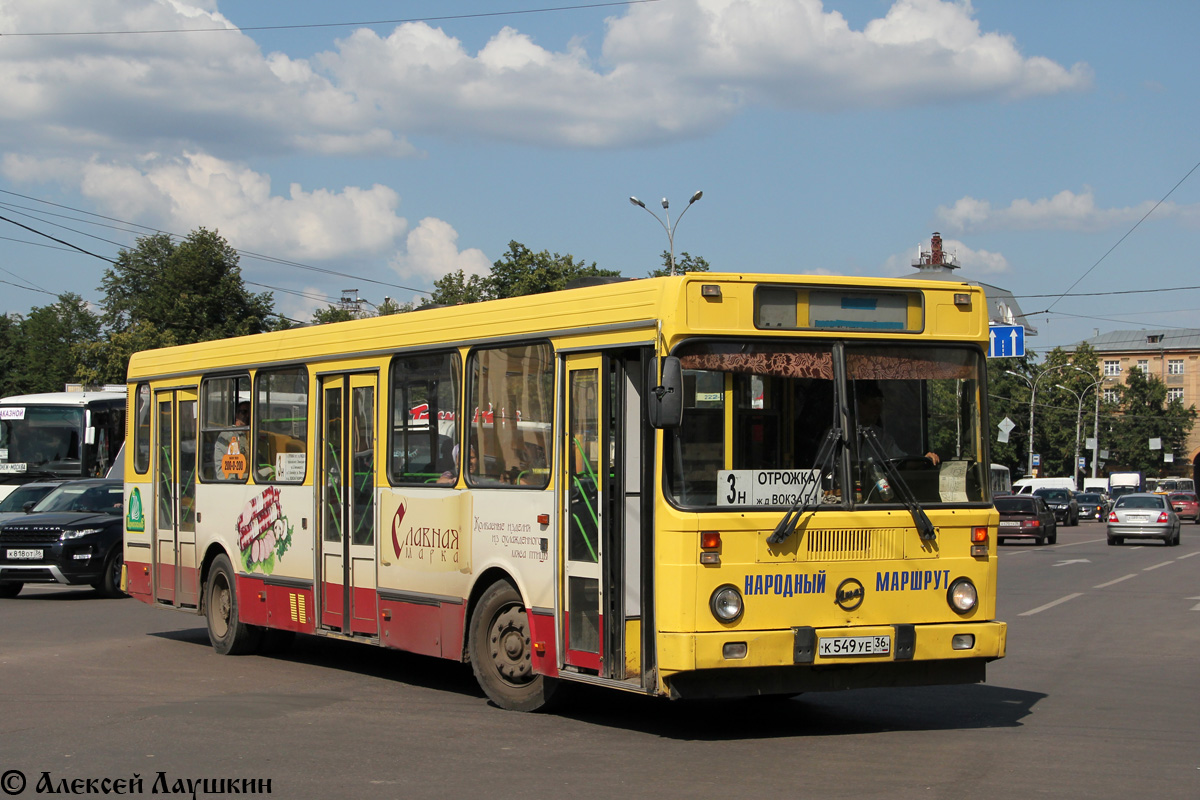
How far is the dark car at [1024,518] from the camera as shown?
39.4 meters

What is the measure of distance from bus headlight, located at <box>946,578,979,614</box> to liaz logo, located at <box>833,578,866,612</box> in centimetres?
63

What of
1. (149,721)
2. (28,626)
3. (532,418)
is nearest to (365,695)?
(149,721)

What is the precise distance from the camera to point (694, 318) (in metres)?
8.16

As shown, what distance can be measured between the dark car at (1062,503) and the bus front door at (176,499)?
50.7m

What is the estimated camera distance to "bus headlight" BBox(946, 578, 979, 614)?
8570 mm

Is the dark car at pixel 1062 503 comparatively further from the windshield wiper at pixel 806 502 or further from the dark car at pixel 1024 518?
the windshield wiper at pixel 806 502

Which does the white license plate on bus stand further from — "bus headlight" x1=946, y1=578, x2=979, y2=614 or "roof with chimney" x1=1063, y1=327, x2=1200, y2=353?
Result: "roof with chimney" x1=1063, y1=327, x2=1200, y2=353

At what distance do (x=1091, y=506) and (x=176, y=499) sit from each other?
61.2 meters

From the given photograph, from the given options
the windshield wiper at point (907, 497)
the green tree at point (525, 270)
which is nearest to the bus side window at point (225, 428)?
the windshield wiper at point (907, 497)

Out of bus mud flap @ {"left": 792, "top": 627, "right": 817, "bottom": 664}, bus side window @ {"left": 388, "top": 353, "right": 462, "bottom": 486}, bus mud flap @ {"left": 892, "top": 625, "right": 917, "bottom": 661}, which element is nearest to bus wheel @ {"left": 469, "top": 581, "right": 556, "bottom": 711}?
bus side window @ {"left": 388, "top": 353, "right": 462, "bottom": 486}

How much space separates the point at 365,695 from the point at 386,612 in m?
0.71

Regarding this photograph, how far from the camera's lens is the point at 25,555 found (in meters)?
19.5

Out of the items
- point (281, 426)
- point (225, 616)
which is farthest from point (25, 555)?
point (281, 426)

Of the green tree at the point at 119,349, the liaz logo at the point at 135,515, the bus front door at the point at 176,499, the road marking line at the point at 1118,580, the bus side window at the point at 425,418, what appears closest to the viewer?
the bus side window at the point at 425,418
